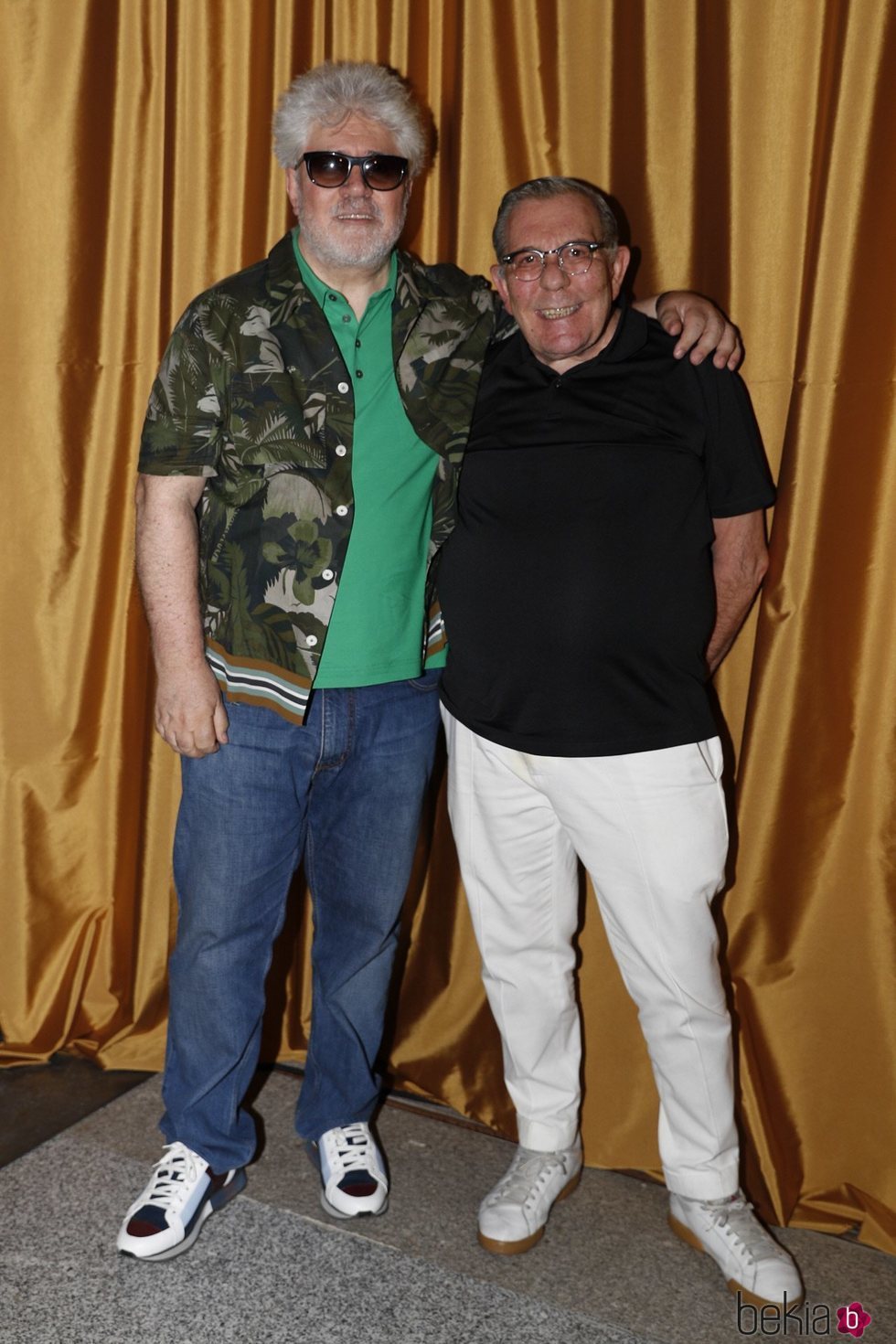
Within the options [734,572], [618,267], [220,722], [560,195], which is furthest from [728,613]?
[220,722]

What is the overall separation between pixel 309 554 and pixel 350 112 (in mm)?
655

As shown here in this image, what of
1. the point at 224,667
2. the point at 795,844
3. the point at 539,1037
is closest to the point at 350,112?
the point at 224,667

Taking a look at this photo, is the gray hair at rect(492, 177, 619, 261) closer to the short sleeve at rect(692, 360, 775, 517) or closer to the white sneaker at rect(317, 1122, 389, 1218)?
the short sleeve at rect(692, 360, 775, 517)

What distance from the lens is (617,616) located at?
1696 mm

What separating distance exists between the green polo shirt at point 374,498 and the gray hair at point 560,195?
183 millimetres

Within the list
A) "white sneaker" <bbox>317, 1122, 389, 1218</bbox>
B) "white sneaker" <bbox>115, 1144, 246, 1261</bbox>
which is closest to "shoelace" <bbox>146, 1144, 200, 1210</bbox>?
"white sneaker" <bbox>115, 1144, 246, 1261</bbox>

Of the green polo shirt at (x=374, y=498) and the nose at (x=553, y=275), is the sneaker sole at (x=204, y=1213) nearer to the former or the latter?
the green polo shirt at (x=374, y=498)

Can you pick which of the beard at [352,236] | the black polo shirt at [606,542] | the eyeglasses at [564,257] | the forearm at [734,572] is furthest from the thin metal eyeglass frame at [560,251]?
the forearm at [734,572]

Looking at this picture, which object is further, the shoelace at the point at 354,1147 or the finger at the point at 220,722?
the shoelace at the point at 354,1147

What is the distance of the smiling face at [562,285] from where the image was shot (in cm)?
172

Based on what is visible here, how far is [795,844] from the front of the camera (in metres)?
1.98

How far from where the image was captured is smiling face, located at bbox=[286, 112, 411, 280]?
1.73 meters

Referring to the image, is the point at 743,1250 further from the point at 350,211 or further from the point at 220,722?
the point at 350,211

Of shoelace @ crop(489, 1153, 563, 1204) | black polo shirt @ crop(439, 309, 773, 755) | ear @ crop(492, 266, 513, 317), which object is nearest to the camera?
black polo shirt @ crop(439, 309, 773, 755)
